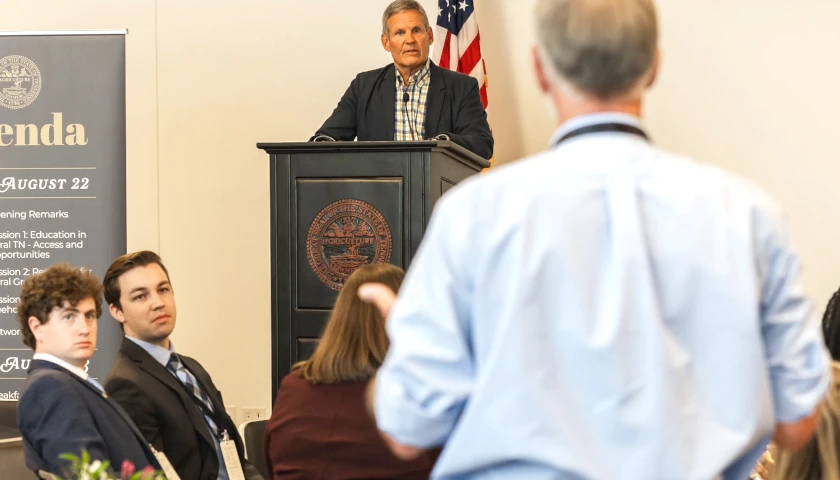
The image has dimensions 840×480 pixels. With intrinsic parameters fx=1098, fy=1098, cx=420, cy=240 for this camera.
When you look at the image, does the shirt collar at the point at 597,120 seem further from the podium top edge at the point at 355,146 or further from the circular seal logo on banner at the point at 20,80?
the circular seal logo on banner at the point at 20,80

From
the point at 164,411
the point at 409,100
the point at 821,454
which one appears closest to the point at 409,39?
the point at 409,100

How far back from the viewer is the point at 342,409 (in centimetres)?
264

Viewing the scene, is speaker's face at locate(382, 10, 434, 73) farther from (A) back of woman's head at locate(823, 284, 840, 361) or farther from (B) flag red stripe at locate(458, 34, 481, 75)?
(A) back of woman's head at locate(823, 284, 840, 361)

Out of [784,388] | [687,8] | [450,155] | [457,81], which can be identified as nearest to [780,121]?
[687,8]

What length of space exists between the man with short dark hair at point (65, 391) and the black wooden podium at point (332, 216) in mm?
874

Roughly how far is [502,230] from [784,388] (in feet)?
1.30

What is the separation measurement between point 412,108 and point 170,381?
1882 millimetres

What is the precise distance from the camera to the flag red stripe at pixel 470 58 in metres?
6.33

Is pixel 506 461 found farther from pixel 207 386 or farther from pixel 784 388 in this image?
pixel 207 386

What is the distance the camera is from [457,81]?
16.3ft

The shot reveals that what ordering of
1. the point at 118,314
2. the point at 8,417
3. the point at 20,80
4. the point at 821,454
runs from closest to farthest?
the point at 821,454 → the point at 118,314 → the point at 8,417 → the point at 20,80

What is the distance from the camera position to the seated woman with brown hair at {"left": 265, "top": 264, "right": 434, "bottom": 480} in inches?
102

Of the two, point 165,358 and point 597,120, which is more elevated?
point 597,120

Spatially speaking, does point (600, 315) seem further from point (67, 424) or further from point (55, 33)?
point (55, 33)
